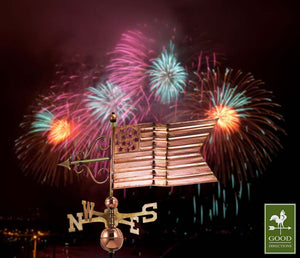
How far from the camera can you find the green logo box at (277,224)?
2034cm

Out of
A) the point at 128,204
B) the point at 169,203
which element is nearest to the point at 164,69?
the point at 128,204

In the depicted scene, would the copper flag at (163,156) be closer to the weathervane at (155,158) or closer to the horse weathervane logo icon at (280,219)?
the weathervane at (155,158)

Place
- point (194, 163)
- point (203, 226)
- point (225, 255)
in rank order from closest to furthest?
point (194, 163), point (225, 255), point (203, 226)

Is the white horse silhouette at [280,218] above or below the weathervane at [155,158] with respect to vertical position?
below

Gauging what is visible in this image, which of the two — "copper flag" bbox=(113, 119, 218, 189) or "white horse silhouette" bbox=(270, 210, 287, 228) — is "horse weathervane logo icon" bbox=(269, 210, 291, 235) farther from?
"copper flag" bbox=(113, 119, 218, 189)

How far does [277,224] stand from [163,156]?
1762cm

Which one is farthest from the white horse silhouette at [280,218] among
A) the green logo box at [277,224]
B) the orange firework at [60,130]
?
the orange firework at [60,130]

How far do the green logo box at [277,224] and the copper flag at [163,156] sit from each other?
15555mm

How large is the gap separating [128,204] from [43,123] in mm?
27615

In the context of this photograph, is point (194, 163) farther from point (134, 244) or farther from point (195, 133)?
point (134, 244)

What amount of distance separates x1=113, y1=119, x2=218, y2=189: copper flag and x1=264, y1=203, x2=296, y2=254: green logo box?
1555 centimetres

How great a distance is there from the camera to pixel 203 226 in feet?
211

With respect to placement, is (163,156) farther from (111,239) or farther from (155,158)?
(111,239)

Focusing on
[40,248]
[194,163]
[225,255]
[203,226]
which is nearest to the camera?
[194,163]
